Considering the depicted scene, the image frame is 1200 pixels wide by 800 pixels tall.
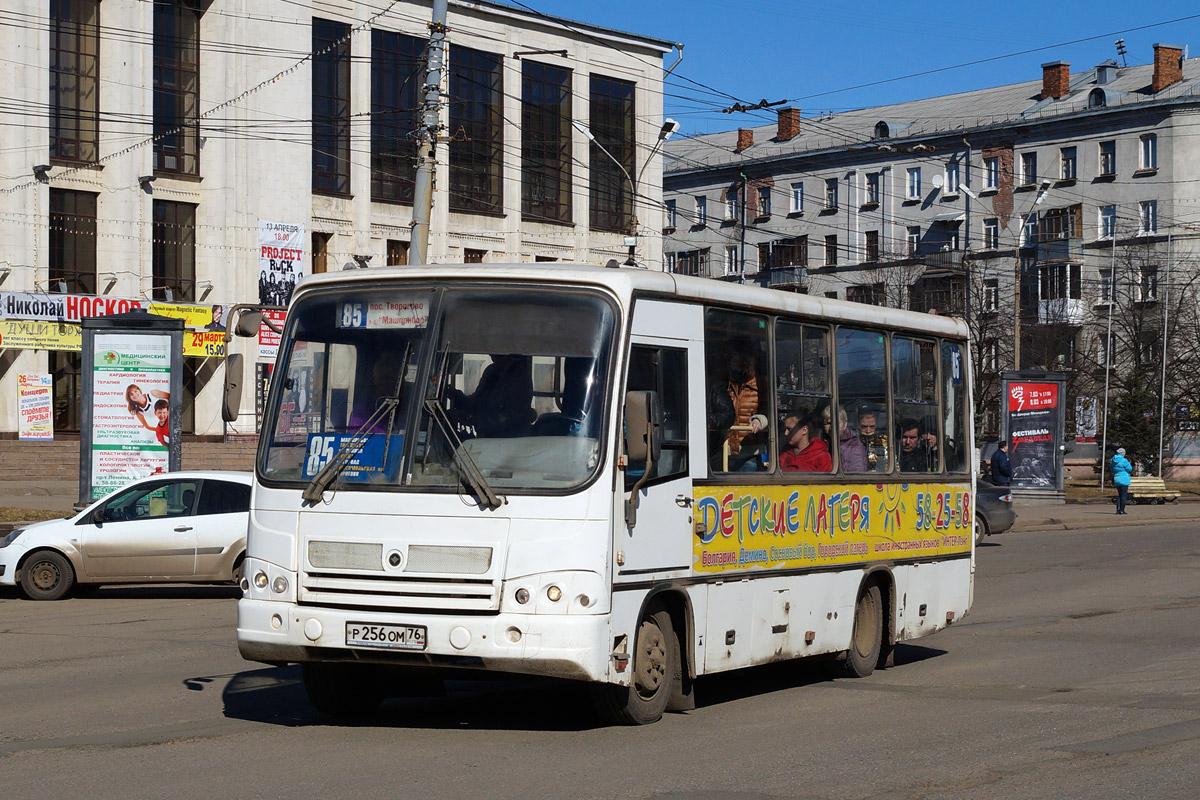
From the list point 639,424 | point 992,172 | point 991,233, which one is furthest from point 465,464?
point 992,172

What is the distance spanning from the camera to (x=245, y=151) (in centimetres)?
4538

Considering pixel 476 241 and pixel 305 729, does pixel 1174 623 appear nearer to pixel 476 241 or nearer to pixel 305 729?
pixel 305 729

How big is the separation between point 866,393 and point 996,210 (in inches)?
2772

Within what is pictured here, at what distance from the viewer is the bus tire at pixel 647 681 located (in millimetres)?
8164

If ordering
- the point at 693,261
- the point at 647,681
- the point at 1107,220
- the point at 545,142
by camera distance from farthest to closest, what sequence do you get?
the point at 693,261 → the point at 1107,220 → the point at 545,142 → the point at 647,681

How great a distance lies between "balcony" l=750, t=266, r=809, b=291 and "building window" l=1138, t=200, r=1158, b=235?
1714 cm

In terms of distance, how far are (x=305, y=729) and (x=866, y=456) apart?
4.37 meters

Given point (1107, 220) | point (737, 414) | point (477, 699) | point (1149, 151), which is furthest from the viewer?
point (1107, 220)

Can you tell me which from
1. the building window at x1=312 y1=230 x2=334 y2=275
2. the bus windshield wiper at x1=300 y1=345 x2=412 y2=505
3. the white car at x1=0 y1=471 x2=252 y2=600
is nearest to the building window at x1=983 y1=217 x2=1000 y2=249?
the building window at x1=312 y1=230 x2=334 y2=275

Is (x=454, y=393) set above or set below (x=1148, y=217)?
below

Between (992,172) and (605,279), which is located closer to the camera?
(605,279)

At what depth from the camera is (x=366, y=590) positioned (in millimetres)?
7848

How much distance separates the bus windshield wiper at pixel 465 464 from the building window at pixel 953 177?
73.8 metres

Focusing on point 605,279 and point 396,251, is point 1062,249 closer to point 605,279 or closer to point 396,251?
point 396,251
